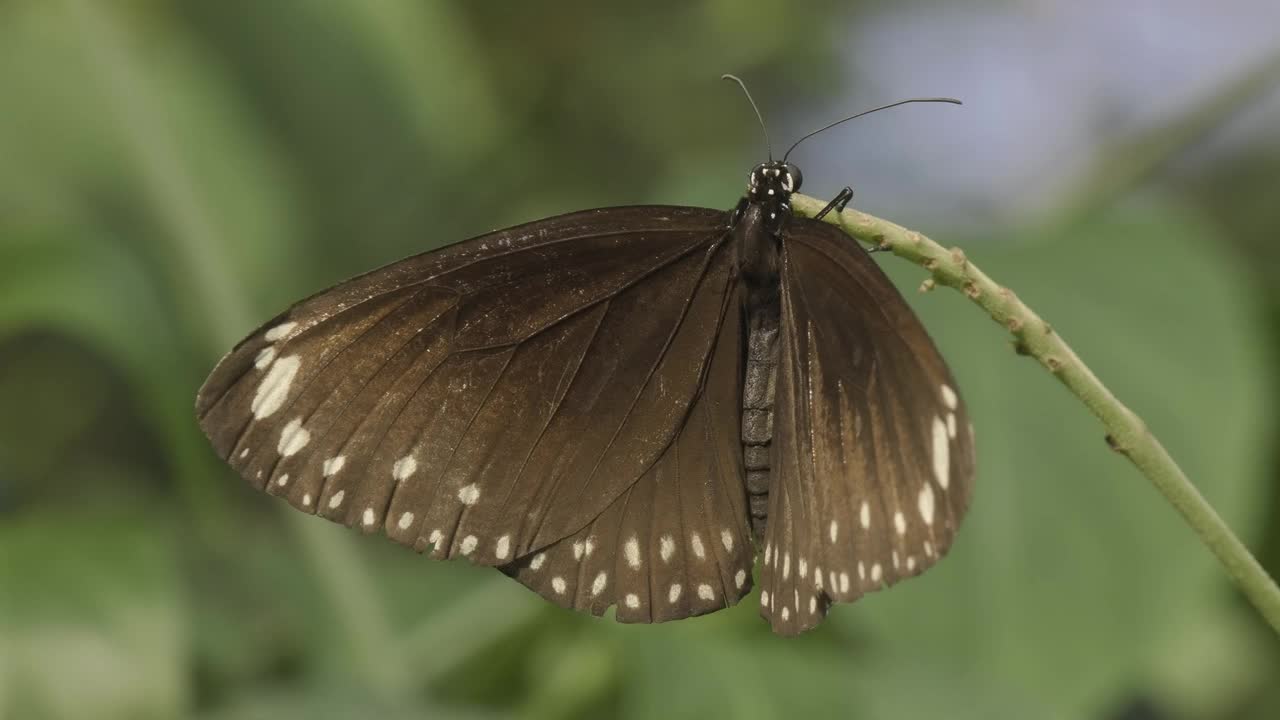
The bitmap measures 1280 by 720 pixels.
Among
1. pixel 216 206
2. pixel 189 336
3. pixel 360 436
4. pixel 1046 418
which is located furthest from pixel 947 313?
pixel 216 206

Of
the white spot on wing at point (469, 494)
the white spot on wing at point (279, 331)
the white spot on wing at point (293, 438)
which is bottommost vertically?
the white spot on wing at point (469, 494)

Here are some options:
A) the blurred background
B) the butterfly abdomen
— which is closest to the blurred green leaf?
the blurred background

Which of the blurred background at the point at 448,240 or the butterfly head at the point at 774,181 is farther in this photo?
the blurred background at the point at 448,240

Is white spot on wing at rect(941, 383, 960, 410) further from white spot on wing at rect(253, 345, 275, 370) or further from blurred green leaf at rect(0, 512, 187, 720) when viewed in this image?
blurred green leaf at rect(0, 512, 187, 720)

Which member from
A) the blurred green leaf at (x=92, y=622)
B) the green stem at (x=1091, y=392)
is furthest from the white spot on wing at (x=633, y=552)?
the blurred green leaf at (x=92, y=622)

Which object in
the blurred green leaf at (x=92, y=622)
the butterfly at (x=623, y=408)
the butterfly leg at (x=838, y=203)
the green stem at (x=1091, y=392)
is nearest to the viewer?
the green stem at (x=1091, y=392)

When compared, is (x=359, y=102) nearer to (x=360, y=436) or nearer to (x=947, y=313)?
(x=947, y=313)

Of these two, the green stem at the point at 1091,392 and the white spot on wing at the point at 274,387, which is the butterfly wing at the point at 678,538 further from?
the green stem at the point at 1091,392

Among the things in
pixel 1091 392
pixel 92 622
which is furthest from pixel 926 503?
pixel 92 622
